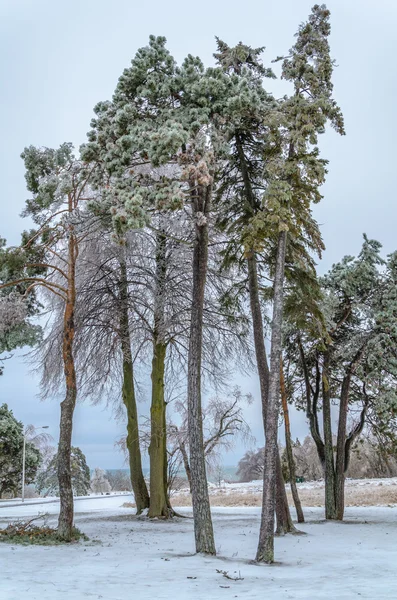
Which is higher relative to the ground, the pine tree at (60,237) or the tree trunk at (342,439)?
the pine tree at (60,237)

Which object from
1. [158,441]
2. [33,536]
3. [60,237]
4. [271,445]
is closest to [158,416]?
[158,441]

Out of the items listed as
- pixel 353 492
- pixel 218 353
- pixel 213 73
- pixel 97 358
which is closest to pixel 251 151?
pixel 213 73

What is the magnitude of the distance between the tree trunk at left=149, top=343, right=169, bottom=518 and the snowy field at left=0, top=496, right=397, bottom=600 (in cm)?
355

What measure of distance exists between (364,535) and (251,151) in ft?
30.7

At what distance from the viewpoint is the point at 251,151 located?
1273 cm

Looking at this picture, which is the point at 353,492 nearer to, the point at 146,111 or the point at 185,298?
the point at 185,298

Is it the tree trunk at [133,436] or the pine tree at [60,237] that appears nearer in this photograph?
the pine tree at [60,237]

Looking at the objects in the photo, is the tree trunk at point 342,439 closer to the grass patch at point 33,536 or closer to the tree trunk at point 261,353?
the tree trunk at point 261,353

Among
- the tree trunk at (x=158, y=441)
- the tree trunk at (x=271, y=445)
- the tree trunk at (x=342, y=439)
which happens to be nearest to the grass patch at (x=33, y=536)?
the tree trunk at (x=271, y=445)

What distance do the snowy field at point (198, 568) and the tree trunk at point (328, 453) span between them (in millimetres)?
2485

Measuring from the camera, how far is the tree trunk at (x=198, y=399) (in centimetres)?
955

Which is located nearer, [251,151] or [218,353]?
[251,151]

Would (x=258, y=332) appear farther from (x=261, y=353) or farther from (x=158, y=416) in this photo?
(x=158, y=416)

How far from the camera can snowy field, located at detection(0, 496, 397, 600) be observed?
20.2 feet
